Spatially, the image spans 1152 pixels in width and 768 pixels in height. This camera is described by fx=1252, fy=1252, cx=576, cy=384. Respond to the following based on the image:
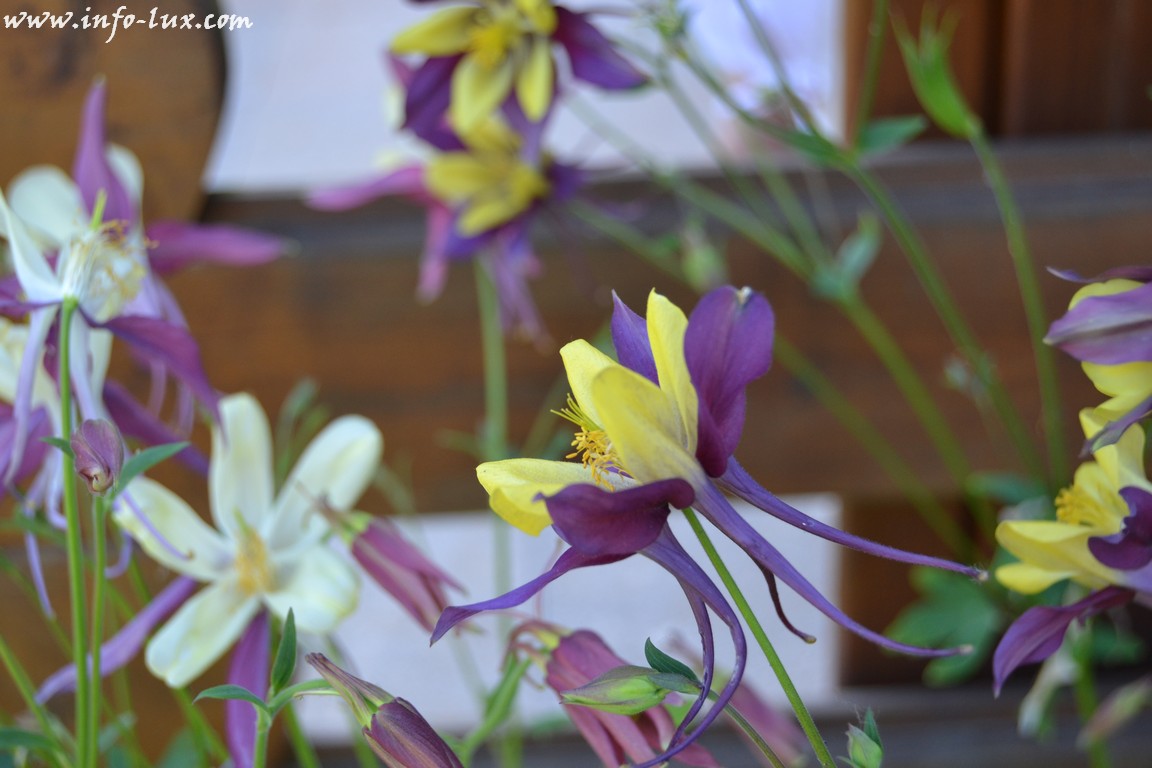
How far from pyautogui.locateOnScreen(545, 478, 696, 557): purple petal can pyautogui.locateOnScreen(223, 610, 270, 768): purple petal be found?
0.46 feet

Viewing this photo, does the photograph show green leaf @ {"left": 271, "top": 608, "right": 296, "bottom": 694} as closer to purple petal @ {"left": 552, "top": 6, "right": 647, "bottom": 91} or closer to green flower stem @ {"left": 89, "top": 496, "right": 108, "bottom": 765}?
green flower stem @ {"left": 89, "top": 496, "right": 108, "bottom": 765}

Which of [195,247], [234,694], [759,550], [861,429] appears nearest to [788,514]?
[759,550]

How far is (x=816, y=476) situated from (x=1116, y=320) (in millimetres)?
419

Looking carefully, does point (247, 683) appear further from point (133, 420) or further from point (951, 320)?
point (951, 320)

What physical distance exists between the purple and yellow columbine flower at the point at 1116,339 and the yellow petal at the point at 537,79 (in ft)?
0.80

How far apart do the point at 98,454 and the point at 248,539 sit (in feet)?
0.46

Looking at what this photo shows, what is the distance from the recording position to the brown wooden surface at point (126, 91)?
0.54 m

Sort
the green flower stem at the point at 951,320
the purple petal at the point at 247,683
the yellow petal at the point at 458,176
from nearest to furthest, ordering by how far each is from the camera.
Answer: the purple petal at the point at 247,683
the green flower stem at the point at 951,320
the yellow petal at the point at 458,176

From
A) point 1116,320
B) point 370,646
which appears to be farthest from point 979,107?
point 370,646

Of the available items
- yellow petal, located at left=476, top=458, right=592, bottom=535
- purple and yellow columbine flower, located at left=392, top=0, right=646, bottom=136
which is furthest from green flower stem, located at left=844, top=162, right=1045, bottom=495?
yellow petal, located at left=476, top=458, right=592, bottom=535

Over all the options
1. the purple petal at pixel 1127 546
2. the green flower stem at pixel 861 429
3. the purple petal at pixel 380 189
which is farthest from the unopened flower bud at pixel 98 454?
the green flower stem at pixel 861 429

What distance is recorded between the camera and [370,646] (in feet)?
3.92

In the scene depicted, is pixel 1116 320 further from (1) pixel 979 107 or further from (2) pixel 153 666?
(1) pixel 979 107

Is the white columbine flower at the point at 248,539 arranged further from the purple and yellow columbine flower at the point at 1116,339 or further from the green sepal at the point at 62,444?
the purple and yellow columbine flower at the point at 1116,339
